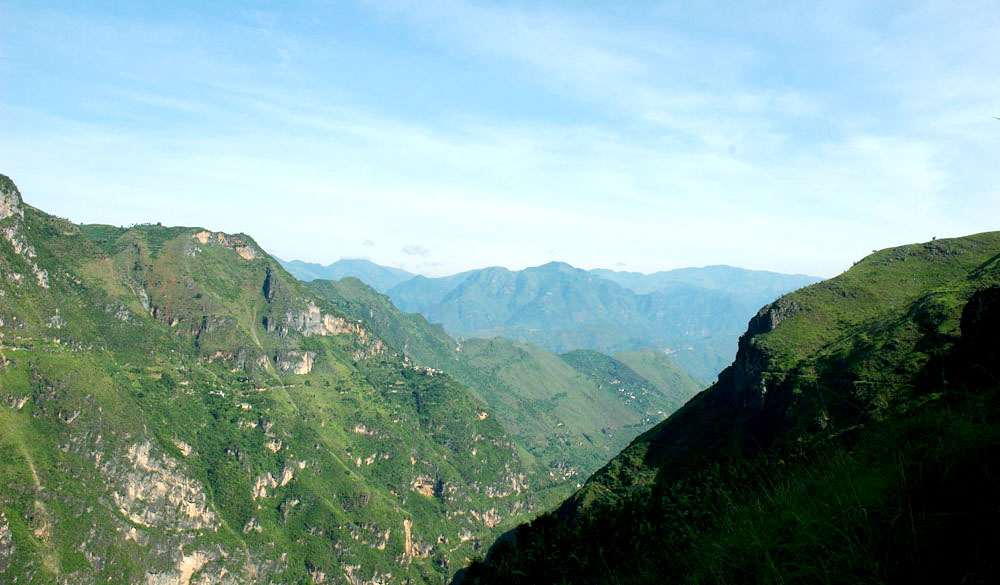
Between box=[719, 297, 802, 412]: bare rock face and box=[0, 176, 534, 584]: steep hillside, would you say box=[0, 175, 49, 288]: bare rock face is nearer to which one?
box=[0, 176, 534, 584]: steep hillside

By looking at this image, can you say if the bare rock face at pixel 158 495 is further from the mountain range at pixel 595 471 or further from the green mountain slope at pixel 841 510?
the green mountain slope at pixel 841 510

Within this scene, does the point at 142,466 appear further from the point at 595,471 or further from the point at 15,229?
the point at 595,471

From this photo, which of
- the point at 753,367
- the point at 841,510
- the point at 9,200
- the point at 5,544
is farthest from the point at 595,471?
the point at 9,200

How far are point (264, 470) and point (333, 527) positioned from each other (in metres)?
29.8

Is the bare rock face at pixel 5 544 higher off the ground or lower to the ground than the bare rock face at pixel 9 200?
lower

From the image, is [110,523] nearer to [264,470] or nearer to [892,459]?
[264,470]

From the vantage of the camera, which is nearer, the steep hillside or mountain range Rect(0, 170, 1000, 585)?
mountain range Rect(0, 170, 1000, 585)

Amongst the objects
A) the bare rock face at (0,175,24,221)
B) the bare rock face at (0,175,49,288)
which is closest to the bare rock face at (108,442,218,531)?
the bare rock face at (0,175,49,288)

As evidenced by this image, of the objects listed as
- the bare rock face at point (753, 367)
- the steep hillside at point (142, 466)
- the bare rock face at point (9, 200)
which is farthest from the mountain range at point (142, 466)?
the bare rock face at point (753, 367)

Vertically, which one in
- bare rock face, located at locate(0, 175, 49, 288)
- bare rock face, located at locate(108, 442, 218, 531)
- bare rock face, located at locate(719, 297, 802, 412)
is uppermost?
bare rock face, located at locate(0, 175, 49, 288)

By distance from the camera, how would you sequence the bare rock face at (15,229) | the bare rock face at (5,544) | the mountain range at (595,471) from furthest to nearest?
the bare rock face at (15,229) → the bare rock face at (5,544) → the mountain range at (595,471)

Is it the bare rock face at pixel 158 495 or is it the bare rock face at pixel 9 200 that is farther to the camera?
the bare rock face at pixel 9 200

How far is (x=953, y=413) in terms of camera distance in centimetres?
625

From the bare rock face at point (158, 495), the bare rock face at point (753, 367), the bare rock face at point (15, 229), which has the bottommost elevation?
the bare rock face at point (158, 495)
